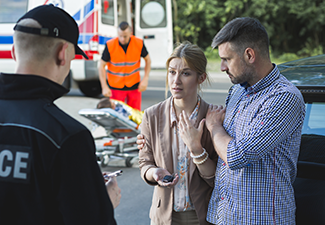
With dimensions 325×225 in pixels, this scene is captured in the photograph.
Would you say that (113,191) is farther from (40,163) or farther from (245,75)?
(245,75)

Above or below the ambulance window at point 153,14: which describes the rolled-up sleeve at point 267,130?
below

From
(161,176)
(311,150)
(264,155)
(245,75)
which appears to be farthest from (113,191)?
(311,150)

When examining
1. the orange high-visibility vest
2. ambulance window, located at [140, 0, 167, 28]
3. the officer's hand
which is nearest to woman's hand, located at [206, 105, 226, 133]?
the officer's hand

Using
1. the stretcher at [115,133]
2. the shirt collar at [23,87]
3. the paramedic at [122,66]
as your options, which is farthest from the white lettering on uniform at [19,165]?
the paramedic at [122,66]

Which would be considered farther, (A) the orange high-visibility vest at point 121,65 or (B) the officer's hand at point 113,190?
(A) the orange high-visibility vest at point 121,65

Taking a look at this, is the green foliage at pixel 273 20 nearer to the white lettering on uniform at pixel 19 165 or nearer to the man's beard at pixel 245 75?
the man's beard at pixel 245 75

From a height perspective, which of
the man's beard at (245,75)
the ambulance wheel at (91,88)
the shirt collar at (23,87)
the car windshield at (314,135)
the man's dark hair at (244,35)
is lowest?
the ambulance wheel at (91,88)

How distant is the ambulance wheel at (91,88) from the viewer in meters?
10.9

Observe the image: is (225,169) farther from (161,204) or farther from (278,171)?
(161,204)

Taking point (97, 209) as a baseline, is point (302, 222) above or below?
below

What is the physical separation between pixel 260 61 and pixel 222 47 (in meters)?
0.20

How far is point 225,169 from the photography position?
1.87 m

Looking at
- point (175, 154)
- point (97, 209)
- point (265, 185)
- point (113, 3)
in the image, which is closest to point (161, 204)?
point (175, 154)

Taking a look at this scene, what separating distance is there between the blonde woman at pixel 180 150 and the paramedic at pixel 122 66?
13.4 ft
